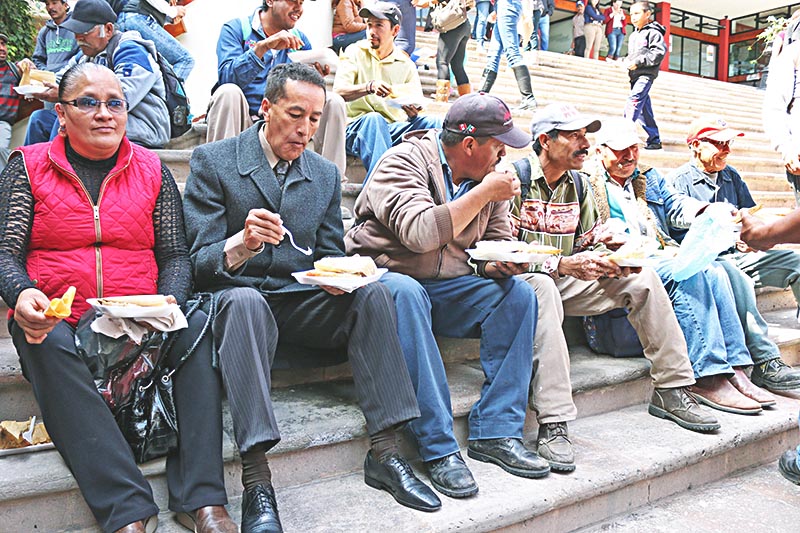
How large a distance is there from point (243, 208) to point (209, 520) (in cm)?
113

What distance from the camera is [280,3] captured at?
4.03 m

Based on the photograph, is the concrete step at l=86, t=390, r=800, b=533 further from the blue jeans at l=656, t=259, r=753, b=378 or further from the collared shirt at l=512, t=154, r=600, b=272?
the collared shirt at l=512, t=154, r=600, b=272

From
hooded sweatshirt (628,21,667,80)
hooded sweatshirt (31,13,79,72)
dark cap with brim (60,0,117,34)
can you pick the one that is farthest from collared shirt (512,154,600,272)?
hooded sweatshirt (628,21,667,80)

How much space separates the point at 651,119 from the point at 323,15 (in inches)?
152

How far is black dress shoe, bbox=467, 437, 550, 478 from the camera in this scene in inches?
98.7

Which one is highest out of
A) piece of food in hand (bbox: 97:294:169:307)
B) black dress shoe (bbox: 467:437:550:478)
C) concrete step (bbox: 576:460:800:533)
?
piece of food in hand (bbox: 97:294:169:307)

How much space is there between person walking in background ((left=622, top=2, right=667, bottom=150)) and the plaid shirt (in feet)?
19.2

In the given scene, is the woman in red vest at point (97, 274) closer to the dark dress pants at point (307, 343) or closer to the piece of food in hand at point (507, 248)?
the dark dress pants at point (307, 343)

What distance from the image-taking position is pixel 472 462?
104 inches

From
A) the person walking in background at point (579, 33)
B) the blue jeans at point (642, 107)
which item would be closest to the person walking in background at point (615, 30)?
the person walking in background at point (579, 33)

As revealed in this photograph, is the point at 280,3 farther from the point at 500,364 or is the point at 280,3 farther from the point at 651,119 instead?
the point at 651,119

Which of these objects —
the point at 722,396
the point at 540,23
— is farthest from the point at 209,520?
the point at 540,23

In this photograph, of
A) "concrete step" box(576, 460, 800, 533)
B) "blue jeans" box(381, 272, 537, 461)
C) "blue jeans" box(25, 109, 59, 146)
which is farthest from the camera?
"blue jeans" box(25, 109, 59, 146)

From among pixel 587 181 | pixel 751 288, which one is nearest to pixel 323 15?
pixel 587 181
